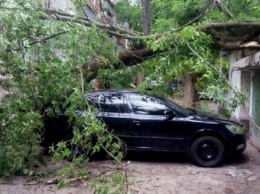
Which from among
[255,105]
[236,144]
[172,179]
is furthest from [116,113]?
[255,105]

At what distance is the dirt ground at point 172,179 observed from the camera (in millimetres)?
6523

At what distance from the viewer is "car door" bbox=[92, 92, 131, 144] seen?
8227mm

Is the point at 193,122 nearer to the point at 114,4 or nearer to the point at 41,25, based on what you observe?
the point at 41,25

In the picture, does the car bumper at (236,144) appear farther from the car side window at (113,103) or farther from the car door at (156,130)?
the car side window at (113,103)

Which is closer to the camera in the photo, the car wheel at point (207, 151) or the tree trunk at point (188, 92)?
the car wheel at point (207, 151)

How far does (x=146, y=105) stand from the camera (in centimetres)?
834

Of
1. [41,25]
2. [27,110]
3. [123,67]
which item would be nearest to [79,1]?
[41,25]

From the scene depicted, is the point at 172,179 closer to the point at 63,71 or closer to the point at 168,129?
the point at 168,129

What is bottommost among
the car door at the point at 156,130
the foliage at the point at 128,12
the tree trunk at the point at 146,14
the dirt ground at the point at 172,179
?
the dirt ground at the point at 172,179

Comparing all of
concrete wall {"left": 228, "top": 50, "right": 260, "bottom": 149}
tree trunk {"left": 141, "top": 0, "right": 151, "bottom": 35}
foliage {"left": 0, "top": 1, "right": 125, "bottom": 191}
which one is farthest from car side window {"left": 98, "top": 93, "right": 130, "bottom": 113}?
tree trunk {"left": 141, "top": 0, "right": 151, "bottom": 35}

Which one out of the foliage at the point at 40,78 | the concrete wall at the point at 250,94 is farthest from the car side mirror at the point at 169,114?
the foliage at the point at 40,78

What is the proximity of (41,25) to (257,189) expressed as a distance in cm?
469

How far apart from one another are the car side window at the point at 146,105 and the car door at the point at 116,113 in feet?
0.55

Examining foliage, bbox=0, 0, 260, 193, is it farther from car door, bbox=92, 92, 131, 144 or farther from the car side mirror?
the car side mirror
